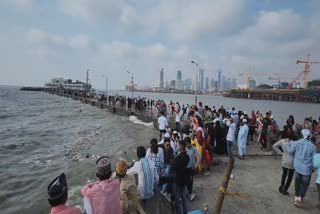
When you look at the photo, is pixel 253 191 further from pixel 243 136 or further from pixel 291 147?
pixel 243 136

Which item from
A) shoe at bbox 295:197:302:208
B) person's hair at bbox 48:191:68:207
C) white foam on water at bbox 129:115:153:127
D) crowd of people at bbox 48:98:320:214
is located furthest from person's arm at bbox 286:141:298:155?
white foam on water at bbox 129:115:153:127

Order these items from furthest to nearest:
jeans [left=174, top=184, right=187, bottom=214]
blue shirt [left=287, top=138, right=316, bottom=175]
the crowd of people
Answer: blue shirt [left=287, top=138, right=316, bottom=175] → jeans [left=174, top=184, right=187, bottom=214] → the crowd of people

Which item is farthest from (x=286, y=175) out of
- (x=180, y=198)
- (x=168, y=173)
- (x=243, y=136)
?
(x=168, y=173)

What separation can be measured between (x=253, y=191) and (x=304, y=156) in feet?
6.27

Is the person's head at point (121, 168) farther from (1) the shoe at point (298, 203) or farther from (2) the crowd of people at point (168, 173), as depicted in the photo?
(1) the shoe at point (298, 203)

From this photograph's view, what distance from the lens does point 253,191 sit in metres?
7.89

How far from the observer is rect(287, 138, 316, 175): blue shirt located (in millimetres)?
6637

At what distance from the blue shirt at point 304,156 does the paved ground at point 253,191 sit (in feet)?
3.37

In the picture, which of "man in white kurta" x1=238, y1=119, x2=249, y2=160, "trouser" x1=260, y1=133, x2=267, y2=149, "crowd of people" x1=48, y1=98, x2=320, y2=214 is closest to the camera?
"crowd of people" x1=48, y1=98, x2=320, y2=214

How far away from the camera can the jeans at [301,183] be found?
6.74 meters

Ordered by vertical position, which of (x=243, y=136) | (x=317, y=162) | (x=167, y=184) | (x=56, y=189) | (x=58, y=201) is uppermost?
(x=56, y=189)

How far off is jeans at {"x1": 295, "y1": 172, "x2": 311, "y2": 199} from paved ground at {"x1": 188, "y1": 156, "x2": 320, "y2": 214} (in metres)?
0.37

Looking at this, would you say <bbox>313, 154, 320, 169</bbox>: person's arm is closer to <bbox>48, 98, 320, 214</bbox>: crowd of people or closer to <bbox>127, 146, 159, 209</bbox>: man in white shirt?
<bbox>48, 98, 320, 214</bbox>: crowd of people

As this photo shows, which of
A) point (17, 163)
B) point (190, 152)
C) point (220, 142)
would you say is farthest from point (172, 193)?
point (17, 163)
